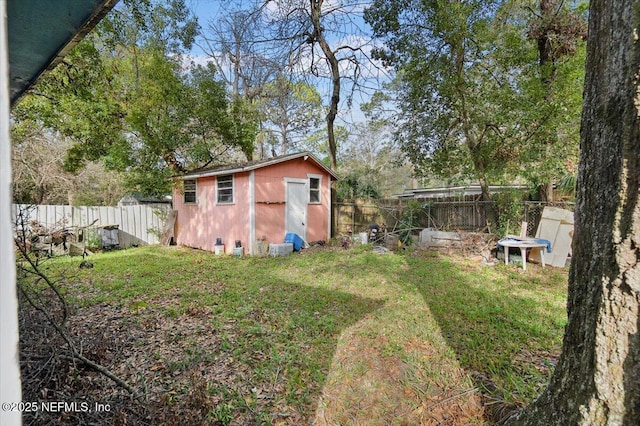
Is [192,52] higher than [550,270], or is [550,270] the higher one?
[192,52]

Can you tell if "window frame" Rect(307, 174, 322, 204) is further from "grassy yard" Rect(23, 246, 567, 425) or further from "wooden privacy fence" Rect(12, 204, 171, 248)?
"wooden privacy fence" Rect(12, 204, 171, 248)

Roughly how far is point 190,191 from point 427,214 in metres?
8.42

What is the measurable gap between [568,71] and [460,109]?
→ 7.40ft

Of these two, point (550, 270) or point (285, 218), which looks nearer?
point (550, 270)

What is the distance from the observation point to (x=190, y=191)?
1066 cm

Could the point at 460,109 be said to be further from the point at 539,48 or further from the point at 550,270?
the point at 550,270

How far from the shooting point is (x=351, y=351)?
3164mm

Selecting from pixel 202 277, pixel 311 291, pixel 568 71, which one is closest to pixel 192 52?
pixel 202 277

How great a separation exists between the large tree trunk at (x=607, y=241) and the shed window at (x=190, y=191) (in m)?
10.6

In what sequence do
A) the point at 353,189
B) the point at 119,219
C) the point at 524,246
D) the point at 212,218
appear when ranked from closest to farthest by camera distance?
the point at 524,246 < the point at 212,218 < the point at 119,219 < the point at 353,189

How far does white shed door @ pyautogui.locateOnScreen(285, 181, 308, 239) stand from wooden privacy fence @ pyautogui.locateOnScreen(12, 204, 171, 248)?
17.0ft

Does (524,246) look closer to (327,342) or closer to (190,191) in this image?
(327,342)

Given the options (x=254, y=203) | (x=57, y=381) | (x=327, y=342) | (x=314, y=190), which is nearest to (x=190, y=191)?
(x=254, y=203)

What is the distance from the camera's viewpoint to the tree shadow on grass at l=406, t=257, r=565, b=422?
2.48 meters
